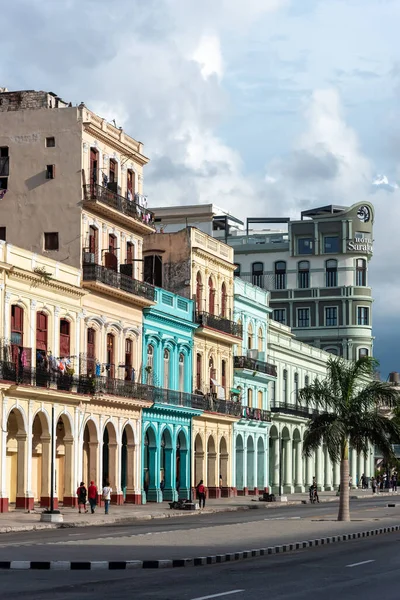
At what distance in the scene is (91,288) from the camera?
54969 millimetres

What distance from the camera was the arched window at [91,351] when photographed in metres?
54.8

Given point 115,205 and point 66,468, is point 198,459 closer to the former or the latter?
point 115,205

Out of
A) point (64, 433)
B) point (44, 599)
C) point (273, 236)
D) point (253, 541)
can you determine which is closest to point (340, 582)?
point (44, 599)

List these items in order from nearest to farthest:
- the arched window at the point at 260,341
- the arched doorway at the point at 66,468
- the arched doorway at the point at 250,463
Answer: the arched doorway at the point at 66,468 < the arched doorway at the point at 250,463 < the arched window at the point at 260,341

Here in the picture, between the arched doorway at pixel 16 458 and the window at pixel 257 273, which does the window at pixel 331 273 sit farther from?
the arched doorway at pixel 16 458

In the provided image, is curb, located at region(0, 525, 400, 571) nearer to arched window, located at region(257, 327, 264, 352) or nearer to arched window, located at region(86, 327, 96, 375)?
arched window, located at region(86, 327, 96, 375)

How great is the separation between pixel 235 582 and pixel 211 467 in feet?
173

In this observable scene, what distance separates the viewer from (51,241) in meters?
55.2

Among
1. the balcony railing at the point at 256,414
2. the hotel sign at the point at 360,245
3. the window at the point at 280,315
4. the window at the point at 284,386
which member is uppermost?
the hotel sign at the point at 360,245

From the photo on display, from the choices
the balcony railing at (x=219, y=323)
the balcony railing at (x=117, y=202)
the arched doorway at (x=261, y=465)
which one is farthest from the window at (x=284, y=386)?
the balcony railing at (x=117, y=202)

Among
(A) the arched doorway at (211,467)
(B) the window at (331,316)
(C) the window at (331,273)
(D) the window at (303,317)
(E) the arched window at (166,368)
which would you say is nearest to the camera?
(E) the arched window at (166,368)

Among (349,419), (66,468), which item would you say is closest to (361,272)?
(66,468)

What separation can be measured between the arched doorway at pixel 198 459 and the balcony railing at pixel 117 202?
1392cm

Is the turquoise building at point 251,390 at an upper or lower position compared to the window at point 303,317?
lower
